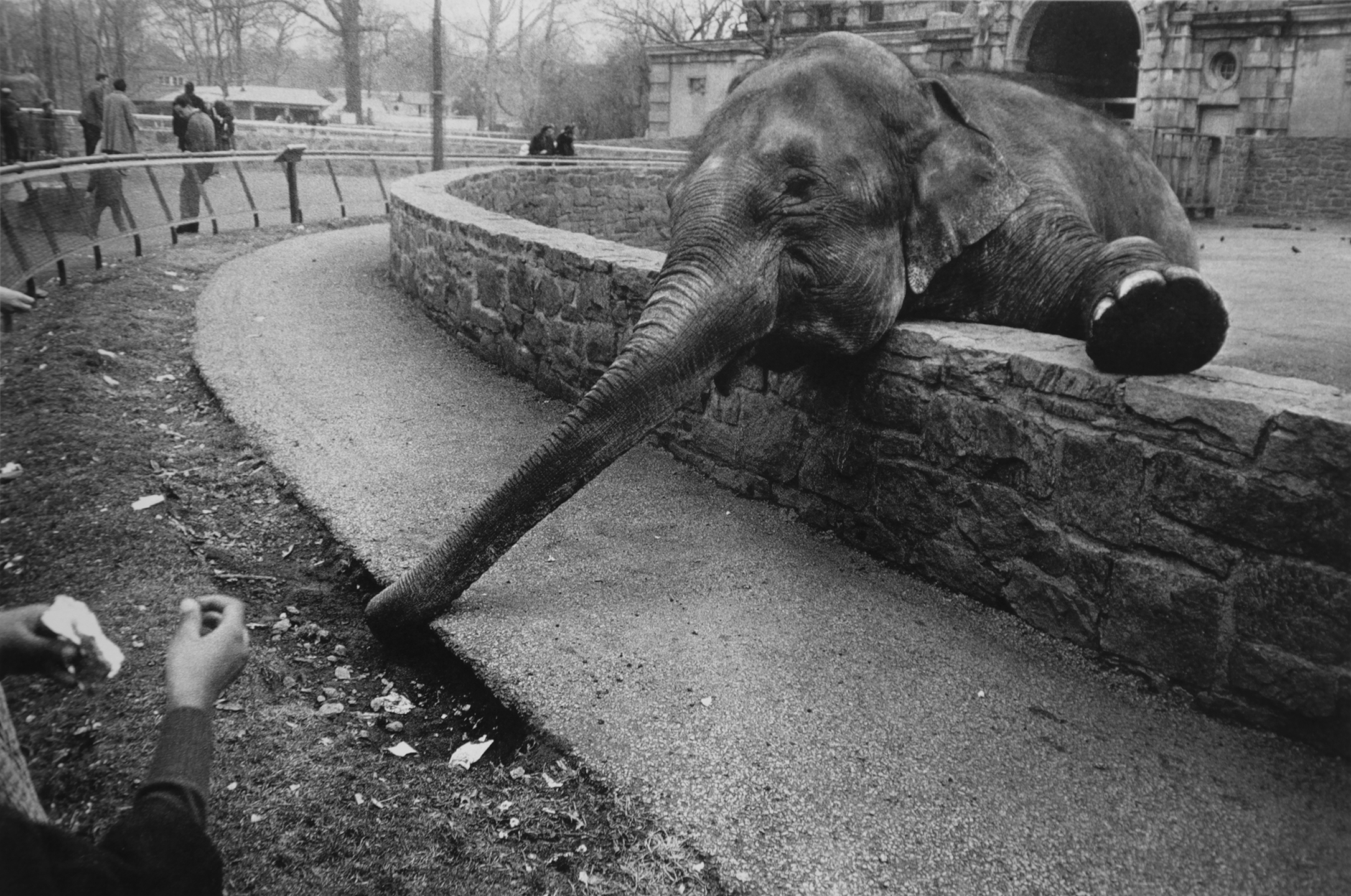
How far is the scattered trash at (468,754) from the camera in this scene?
3275 millimetres

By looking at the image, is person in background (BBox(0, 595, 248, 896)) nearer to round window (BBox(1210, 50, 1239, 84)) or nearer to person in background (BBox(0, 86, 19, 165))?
person in background (BBox(0, 86, 19, 165))

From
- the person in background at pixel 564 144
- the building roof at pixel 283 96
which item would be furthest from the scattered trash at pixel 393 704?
the building roof at pixel 283 96

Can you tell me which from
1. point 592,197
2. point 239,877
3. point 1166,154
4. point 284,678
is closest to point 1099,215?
point 284,678

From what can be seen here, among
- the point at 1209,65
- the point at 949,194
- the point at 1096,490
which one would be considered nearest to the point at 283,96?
the point at 1209,65

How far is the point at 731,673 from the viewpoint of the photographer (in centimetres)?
366

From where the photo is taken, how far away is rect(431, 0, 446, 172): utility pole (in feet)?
55.0

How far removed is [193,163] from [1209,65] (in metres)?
27.3

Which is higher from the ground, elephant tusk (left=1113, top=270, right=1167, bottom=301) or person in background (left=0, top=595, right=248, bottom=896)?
elephant tusk (left=1113, top=270, right=1167, bottom=301)

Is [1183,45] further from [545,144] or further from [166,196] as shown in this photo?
[166,196]

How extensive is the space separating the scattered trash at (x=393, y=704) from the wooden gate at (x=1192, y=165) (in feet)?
87.4

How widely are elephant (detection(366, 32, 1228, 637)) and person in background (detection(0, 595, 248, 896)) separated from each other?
185 centimetres

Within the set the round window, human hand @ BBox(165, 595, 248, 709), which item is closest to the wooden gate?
the round window

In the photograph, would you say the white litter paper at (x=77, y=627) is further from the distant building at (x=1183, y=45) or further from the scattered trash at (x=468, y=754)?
the distant building at (x=1183, y=45)

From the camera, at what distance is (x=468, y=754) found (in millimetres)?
3324
